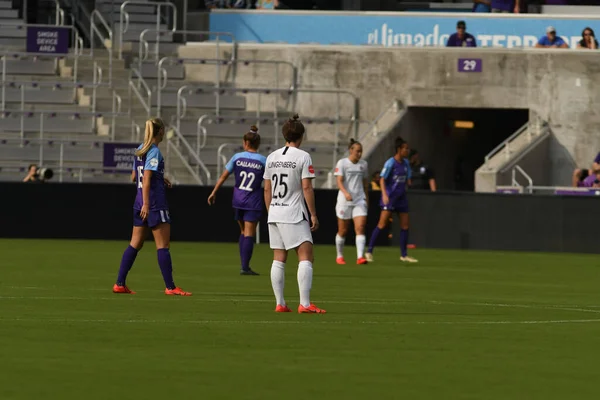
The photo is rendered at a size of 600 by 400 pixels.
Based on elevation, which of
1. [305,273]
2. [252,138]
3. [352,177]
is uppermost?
[252,138]

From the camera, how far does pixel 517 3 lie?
136 ft

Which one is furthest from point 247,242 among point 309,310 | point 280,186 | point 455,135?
A: point 455,135

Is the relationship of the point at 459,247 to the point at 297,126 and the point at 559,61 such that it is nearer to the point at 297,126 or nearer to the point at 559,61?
the point at 559,61

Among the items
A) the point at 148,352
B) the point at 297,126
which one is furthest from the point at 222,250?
the point at 148,352

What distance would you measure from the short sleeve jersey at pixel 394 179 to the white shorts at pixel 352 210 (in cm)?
63

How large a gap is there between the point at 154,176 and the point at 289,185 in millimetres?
2569

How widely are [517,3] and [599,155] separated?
6923 mm

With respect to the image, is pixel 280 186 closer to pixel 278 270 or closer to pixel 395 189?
pixel 278 270

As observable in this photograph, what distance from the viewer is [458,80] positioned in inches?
1580

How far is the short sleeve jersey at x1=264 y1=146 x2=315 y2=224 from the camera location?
15.2m

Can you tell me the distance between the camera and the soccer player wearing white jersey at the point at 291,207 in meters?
15.1

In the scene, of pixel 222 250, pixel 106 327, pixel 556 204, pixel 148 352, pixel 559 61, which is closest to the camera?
pixel 148 352

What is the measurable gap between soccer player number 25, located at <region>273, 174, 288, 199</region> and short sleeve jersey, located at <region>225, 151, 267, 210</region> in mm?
6932

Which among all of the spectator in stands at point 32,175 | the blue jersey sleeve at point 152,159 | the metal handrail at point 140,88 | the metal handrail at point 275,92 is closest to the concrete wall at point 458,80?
the metal handrail at point 275,92
